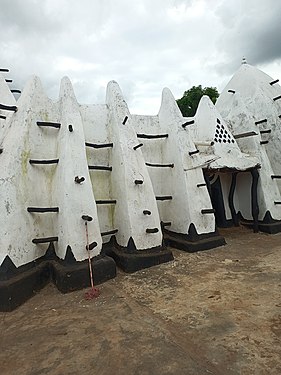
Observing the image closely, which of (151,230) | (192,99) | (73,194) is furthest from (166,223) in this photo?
(192,99)

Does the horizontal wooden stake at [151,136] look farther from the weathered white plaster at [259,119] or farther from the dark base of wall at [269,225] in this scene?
the dark base of wall at [269,225]

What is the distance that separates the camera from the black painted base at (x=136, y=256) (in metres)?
6.61

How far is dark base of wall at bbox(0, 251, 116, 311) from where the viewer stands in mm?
5093

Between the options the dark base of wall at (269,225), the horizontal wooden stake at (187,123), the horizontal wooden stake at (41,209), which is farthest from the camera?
the dark base of wall at (269,225)

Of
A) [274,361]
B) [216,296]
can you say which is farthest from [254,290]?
[274,361]

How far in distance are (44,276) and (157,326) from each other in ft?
9.25

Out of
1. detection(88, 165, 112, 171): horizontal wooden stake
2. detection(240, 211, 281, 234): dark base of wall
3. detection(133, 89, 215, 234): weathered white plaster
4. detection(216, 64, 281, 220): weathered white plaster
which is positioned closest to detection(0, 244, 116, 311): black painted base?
detection(88, 165, 112, 171): horizontal wooden stake

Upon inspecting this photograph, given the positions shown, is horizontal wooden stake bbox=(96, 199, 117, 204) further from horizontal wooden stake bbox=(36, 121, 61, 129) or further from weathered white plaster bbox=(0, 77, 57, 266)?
horizontal wooden stake bbox=(36, 121, 61, 129)

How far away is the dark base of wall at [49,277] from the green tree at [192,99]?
17410mm

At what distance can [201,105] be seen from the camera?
1052 centimetres

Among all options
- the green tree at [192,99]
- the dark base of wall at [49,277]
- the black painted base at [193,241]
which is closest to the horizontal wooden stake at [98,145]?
the dark base of wall at [49,277]

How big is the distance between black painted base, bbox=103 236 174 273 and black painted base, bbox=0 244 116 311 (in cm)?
50

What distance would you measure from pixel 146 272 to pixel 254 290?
225 centimetres

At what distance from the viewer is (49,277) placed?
612 cm
